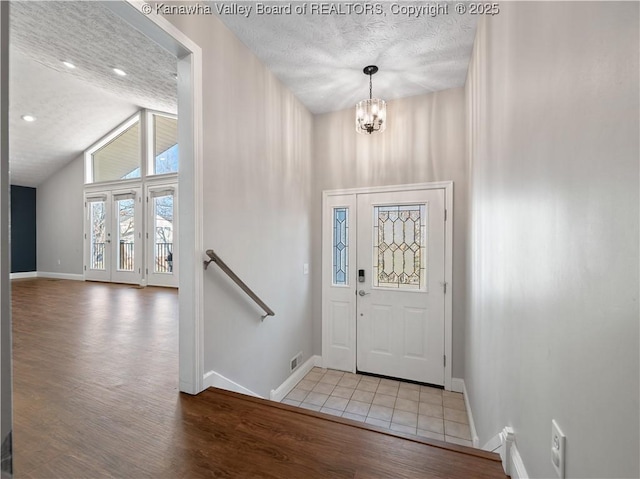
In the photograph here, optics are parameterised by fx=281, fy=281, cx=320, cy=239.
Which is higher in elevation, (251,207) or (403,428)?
(251,207)

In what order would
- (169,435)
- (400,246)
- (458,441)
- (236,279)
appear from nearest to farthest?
(169,435) → (236,279) → (458,441) → (400,246)

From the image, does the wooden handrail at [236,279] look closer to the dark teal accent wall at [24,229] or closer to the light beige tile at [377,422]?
the light beige tile at [377,422]

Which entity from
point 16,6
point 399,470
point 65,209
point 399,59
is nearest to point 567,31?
point 399,470

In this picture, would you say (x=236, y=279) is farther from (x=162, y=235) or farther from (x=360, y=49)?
(x=162, y=235)

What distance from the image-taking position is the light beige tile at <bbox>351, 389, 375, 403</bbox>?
2.90 m

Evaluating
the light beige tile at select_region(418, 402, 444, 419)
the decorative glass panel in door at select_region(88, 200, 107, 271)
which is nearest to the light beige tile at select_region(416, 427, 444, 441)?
the light beige tile at select_region(418, 402, 444, 419)

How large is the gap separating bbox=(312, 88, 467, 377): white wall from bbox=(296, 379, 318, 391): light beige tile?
449mm

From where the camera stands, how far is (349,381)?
10.7ft

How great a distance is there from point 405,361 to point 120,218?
21.3 ft

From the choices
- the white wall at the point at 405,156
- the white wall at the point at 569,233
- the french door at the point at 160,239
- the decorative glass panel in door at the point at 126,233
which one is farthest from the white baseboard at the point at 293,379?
the decorative glass panel in door at the point at 126,233

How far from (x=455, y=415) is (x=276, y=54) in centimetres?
371

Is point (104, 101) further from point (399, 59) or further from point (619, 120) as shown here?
point (619, 120)

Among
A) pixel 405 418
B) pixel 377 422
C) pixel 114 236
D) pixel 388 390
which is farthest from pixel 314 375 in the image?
pixel 114 236

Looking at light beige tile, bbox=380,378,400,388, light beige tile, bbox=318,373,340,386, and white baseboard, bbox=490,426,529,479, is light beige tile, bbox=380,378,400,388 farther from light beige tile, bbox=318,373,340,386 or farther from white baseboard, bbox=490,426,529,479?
white baseboard, bbox=490,426,529,479
